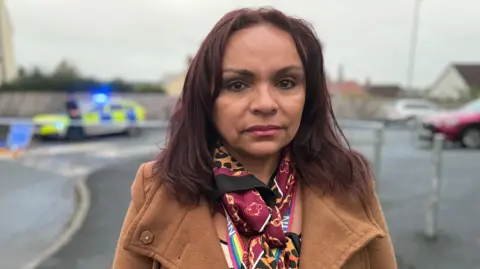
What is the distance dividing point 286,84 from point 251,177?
0.29m

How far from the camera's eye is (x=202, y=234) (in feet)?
4.64

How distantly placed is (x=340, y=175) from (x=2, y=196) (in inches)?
292

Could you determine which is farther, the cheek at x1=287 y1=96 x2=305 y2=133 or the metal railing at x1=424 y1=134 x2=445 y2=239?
the metal railing at x1=424 y1=134 x2=445 y2=239

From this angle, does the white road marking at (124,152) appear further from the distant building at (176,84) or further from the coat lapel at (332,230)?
the coat lapel at (332,230)

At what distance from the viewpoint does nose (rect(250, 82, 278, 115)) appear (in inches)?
52.1

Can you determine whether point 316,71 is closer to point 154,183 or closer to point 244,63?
point 244,63

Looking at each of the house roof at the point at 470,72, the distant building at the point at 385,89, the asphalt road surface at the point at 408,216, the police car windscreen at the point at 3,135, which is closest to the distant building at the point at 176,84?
the asphalt road surface at the point at 408,216

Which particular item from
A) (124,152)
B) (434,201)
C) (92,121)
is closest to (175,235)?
(434,201)

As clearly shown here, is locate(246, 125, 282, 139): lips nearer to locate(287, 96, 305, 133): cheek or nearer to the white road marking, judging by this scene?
locate(287, 96, 305, 133): cheek

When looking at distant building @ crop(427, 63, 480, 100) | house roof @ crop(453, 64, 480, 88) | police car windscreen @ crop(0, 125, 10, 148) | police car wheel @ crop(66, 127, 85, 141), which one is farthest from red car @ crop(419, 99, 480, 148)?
house roof @ crop(453, 64, 480, 88)

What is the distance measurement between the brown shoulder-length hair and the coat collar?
56 millimetres

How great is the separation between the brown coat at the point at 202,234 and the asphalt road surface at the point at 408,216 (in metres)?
3.24

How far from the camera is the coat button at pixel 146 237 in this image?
4.69ft

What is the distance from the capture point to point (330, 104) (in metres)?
1.65
